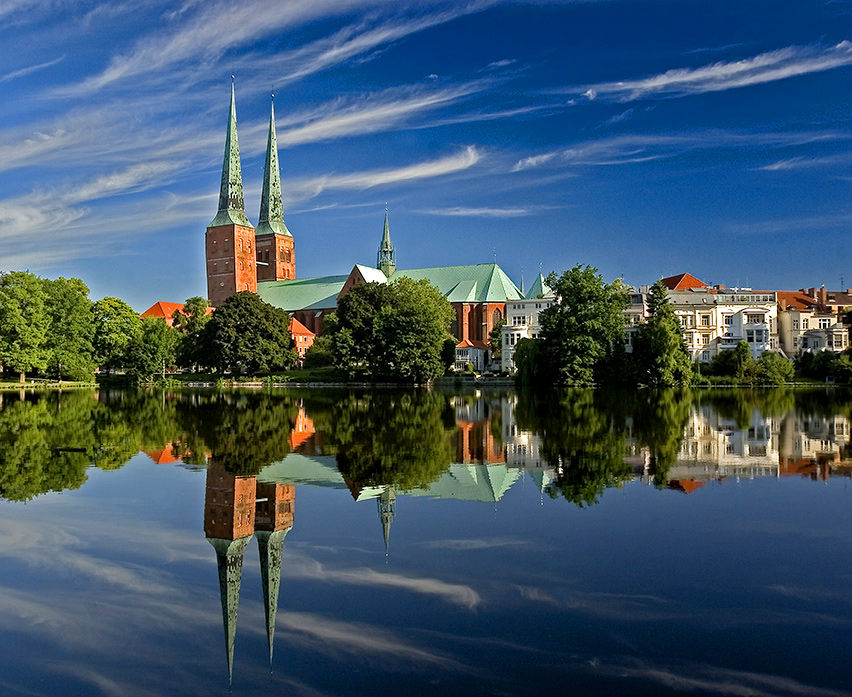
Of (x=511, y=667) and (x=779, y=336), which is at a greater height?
(x=779, y=336)

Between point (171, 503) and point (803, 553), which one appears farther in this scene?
point (171, 503)

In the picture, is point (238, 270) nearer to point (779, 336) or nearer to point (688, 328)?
point (688, 328)

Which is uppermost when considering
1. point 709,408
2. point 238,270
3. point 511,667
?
point 238,270

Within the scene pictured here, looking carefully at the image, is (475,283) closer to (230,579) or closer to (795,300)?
(795,300)

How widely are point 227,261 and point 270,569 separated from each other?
367 feet

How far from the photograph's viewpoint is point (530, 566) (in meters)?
8.32

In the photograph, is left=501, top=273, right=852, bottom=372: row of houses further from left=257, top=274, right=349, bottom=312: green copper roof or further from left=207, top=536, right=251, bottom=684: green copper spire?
left=207, top=536, right=251, bottom=684: green copper spire

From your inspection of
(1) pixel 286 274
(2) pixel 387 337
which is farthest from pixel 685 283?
(1) pixel 286 274

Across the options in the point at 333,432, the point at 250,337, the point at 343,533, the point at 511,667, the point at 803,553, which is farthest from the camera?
the point at 250,337

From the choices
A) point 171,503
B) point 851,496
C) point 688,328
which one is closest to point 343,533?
point 171,503

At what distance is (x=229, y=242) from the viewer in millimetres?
114938

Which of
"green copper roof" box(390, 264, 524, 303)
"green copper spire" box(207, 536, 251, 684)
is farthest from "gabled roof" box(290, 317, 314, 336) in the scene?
"green copper spire" box(207, 536, 251, 684)

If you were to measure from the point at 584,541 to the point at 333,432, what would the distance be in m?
14.8

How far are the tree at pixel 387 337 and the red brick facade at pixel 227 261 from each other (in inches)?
1768
